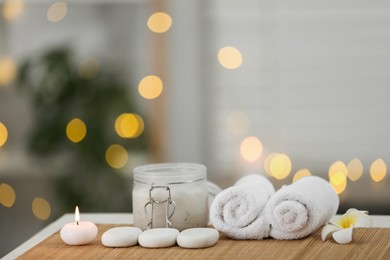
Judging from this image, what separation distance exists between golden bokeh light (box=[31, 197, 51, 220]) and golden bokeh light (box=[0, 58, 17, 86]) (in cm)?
50

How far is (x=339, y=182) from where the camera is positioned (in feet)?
9.68

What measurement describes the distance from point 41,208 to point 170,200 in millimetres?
1963

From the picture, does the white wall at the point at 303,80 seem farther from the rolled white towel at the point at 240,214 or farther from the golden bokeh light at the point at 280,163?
the rolled white towel at the point at 240,214

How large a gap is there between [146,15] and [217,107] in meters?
0.45

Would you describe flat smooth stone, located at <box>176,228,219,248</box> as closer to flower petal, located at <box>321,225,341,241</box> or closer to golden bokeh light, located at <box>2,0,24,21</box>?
flower petal, located at <box>321,225,341,241</box>

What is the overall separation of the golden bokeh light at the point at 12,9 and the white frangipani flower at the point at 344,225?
82.8 inches

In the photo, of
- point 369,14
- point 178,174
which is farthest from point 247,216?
point 369,14

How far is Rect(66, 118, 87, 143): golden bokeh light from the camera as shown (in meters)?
3.08

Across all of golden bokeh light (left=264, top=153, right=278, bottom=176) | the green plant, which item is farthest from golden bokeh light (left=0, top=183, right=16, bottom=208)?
golden bokeh light (left=264, top=153, right=278, bottom=176)

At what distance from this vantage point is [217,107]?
3080mm

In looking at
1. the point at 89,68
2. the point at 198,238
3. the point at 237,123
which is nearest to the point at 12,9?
the point at 89,68

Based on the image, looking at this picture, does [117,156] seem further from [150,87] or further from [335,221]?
[335,221]

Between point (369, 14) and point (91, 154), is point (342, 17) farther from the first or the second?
point (91, 154)

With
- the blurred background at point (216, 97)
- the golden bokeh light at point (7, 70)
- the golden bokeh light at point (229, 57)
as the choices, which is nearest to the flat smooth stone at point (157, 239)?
the blurred background at point (216, 97)
